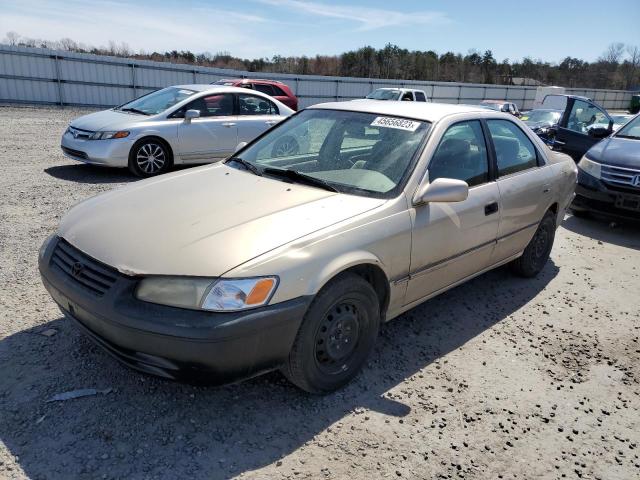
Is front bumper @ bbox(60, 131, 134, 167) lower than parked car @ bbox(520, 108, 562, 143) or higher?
lower

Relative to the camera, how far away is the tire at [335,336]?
2.69 m

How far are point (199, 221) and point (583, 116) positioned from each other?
10.4 meters

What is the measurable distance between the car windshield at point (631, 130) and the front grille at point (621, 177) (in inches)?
43.4

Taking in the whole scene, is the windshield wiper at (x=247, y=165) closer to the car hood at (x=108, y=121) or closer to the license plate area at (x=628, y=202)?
the car hood at (x=108, y=121)

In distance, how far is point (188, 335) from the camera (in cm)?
232

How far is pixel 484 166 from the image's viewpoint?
395 centimetres

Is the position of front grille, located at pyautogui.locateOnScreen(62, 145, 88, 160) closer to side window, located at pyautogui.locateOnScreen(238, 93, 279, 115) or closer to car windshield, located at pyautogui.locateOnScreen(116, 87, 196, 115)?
car windshield, located at pyautogui.locateOnScreen(116, 87, 196, 115)

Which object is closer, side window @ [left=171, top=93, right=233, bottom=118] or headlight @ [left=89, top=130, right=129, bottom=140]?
headlight @ [left=89, top=130, right=129, bottom=140]

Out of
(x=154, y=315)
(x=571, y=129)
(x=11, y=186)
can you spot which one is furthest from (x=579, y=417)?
(x=571, y=129)

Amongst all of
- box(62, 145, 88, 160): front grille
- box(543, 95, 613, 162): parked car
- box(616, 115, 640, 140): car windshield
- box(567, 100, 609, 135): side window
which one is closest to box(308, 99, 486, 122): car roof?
box(616, 115, 640, 140): car windshield

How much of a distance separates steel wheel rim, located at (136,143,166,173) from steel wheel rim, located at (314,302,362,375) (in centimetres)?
626

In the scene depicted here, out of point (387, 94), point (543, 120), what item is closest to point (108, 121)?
point (543, 120)

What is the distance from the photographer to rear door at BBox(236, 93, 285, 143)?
9031mm

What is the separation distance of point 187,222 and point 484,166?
241 cm
